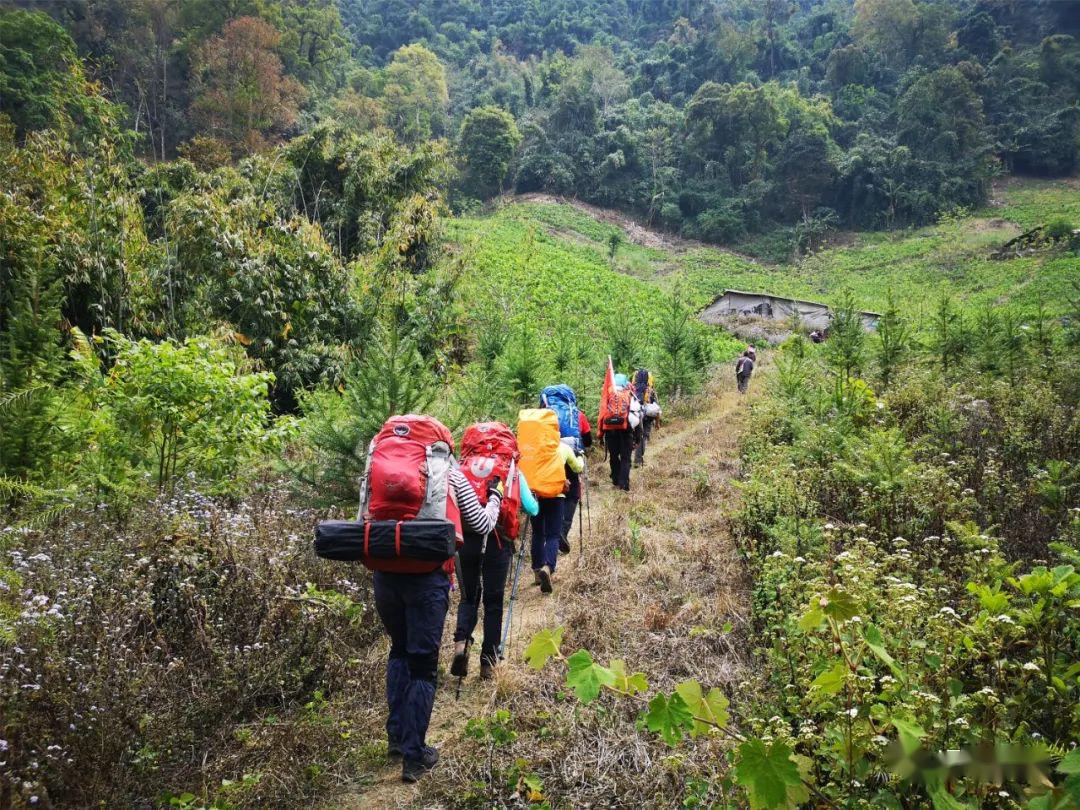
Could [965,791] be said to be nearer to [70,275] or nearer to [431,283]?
[70,275]

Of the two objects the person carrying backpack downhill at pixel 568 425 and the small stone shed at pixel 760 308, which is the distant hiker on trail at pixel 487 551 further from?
the small stone shed at pixel 760 308

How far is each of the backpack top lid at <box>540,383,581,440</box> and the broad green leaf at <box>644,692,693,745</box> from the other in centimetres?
502

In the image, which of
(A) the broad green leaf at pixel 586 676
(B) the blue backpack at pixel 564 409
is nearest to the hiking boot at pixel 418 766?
(A) the broad green leaf at pixel 586 676

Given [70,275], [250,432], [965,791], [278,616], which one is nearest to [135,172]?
[70,275]

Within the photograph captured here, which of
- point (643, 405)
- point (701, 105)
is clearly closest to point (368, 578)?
point (643, 405)

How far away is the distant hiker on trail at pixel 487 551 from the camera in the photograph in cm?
451

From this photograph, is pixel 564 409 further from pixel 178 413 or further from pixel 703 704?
pixel 703 704

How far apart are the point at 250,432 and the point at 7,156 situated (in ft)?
32.4

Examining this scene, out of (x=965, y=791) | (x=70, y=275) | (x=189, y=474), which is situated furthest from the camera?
(x=70, y=275)

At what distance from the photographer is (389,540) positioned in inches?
134

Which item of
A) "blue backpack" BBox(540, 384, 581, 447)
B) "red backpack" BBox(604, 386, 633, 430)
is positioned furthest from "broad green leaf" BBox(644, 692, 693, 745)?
"red backpack" BBox(604, 386, 633, 430)

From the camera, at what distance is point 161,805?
3064 millimetres

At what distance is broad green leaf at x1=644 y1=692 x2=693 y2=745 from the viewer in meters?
1.90

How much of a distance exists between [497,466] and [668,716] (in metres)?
2.81
